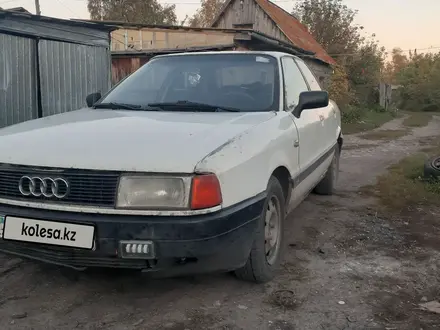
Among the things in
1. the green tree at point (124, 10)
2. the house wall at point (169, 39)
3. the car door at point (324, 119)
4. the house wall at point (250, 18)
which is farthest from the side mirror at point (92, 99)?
the green tree at point (124, 10)

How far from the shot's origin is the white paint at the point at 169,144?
2.54 metres

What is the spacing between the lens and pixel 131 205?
8.26 ft

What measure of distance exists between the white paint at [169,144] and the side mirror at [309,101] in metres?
0.20

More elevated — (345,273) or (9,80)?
(9,80)

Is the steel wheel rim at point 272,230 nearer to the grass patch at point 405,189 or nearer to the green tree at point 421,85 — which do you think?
the grass patch at point 405,189

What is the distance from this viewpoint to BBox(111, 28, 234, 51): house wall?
16281mm

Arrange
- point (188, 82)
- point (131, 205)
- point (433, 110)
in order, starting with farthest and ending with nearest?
1. point (433, 110)
2. point (188, 82)
3. point (131, 205)

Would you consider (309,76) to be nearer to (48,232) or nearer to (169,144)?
(169,144)

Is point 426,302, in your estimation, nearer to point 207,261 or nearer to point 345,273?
point 345,273

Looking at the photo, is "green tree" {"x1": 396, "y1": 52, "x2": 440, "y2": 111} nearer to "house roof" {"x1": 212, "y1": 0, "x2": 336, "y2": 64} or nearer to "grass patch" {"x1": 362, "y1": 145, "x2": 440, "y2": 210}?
"house roof" {"x1": 212, "y1": 0, "x2": 336, "y2": 64}

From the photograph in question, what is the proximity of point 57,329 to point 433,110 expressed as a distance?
3701 centimetres

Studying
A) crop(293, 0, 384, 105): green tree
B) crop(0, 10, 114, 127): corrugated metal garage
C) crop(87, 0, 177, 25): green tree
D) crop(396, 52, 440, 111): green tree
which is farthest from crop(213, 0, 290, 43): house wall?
crop(0, 10, 114, 127): corrugated metal garage

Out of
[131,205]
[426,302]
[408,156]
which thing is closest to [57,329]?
[131,205]

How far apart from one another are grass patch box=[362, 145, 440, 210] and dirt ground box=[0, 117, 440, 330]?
1.35 m
